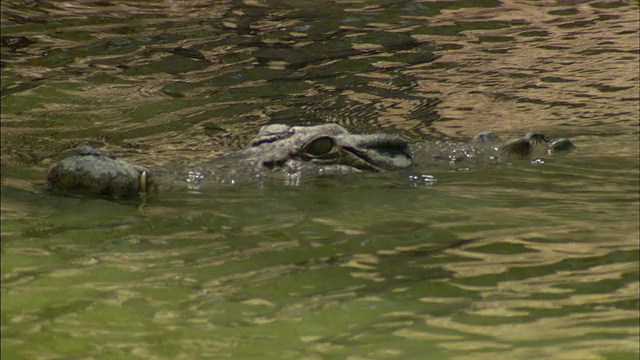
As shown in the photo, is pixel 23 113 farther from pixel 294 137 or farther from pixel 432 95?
pixel 432 95

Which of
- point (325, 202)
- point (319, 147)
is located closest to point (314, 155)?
point (319, 147)

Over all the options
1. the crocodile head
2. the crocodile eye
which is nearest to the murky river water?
the crocodile head

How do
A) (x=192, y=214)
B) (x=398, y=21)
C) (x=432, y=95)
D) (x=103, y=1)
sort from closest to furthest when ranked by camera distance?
(x=192, y=214) < (x=432, y=95) < (x=398, y=21) < (x=103, y=1)

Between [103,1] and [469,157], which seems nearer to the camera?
[469,157]

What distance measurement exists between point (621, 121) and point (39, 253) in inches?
176

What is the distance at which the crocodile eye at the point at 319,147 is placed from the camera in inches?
228

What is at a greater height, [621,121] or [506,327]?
[506,327]

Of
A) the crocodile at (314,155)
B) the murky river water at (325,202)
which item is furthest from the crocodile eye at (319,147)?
the murky river water at (325,202)

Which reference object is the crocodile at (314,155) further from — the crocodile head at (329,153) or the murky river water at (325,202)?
the murky river water at (325,202)

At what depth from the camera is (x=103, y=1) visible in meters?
10.9

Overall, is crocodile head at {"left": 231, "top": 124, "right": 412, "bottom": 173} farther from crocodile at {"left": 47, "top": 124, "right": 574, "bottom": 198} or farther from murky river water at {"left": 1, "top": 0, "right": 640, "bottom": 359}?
murky river water at {"left": 1, "top": 0, "right": 640, "bottom": 359}

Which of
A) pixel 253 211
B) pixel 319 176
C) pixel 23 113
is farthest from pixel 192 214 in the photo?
pixel 23 113

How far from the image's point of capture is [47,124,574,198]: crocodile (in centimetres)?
539

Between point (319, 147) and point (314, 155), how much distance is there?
2.2 inches
